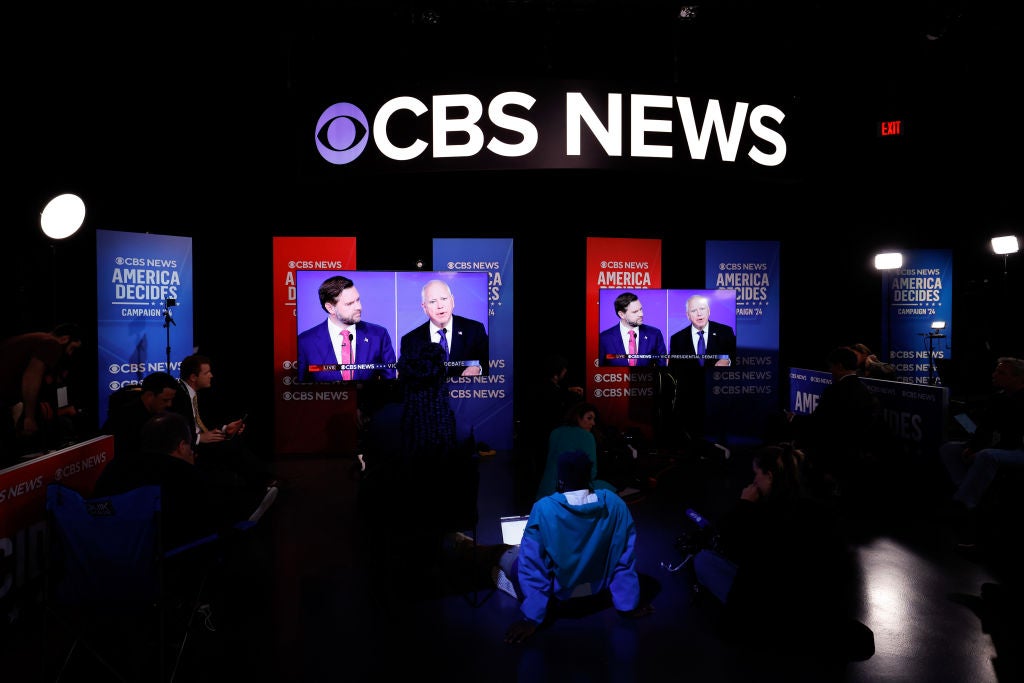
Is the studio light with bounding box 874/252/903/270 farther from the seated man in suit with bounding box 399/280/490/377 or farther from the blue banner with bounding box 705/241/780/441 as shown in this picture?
the seated man in suit with bounding box 399/280/490/377

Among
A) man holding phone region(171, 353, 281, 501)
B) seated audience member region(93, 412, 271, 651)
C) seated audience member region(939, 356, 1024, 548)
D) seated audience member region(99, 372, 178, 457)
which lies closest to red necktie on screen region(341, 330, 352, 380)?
man holding phone region(171, 353, 281, 501)

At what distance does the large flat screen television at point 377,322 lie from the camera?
6.64 metres

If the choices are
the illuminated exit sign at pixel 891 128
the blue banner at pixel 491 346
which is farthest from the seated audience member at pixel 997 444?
the illuminated exit sign at pixel 891 128

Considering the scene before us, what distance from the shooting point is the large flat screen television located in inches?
262

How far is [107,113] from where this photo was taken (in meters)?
6.21

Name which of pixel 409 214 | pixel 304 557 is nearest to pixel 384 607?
pixel 304 557

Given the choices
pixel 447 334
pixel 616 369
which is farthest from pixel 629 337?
pixel 447 334

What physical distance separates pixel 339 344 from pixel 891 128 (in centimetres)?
796

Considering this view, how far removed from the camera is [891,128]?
8828mm

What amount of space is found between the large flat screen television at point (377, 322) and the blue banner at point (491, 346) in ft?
2.75

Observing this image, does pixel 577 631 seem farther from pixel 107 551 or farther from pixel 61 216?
pixel 61 216

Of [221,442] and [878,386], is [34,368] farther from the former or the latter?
[878,386]

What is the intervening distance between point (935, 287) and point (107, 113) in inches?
470

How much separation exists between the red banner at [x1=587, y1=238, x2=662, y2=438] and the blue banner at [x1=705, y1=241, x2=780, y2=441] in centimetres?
87
